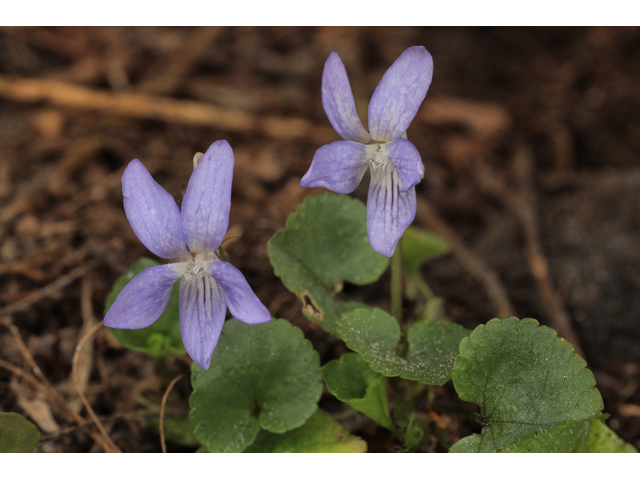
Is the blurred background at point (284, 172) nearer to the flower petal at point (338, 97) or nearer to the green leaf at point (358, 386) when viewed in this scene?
the green leaf at point (358, 386)

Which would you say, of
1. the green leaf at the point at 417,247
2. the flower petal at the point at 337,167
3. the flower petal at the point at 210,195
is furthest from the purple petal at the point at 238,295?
the green leaf at the point at 417,247

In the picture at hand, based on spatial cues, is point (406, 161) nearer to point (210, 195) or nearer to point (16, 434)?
point (210, 195)

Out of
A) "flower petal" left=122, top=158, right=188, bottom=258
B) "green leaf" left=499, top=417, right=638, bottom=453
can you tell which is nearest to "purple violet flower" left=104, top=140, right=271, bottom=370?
"flower petal" left=122, top=158, right=188, bottom=258

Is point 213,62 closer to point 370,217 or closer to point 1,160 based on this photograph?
point 1,160

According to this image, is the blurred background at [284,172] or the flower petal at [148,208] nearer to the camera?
the flower petal at [148,208]

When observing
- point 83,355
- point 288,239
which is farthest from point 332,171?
point 83,355
